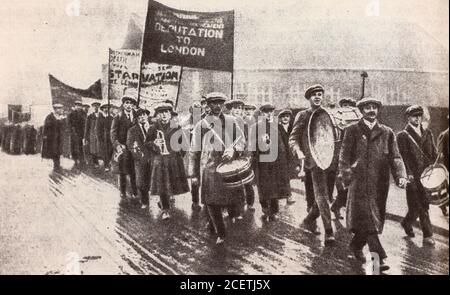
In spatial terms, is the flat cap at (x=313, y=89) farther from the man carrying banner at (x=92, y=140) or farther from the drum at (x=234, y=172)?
the man carrying banner at (x=92, y=140)

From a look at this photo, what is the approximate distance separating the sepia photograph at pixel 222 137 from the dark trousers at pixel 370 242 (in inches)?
0.4

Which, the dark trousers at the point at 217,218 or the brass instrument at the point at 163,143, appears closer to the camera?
the dark trousers at the point at 217,218

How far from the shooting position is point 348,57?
543 cm

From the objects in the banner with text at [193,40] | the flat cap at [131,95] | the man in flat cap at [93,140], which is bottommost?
the man in flat cap at [93,140]

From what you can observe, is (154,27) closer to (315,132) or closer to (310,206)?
(315,132)

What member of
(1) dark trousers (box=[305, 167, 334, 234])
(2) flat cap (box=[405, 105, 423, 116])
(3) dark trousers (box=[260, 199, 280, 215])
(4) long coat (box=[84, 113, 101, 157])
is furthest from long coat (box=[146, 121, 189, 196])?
(2) flat cap (box=[405, 105, 423, 116])

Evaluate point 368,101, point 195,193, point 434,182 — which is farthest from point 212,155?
point 434,182

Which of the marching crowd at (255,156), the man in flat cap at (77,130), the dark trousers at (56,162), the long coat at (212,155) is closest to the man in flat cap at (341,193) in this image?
the marching crowd at (255,156)

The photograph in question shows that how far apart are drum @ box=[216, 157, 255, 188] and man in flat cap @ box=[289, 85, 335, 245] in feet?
1.84

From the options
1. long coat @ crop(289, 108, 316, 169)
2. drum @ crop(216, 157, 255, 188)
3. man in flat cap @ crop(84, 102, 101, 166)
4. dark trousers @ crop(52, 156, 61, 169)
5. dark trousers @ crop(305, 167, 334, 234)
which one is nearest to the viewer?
drum @ crop(216, 157, 255, 188)

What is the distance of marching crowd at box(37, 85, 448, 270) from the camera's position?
16.3 ft

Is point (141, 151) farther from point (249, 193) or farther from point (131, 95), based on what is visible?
point (249, 193)

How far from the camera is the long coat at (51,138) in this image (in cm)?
537

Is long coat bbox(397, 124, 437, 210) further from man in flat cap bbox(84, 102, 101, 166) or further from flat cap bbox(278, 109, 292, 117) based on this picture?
man in flat cap bbox(84, 102, 101, 166)
